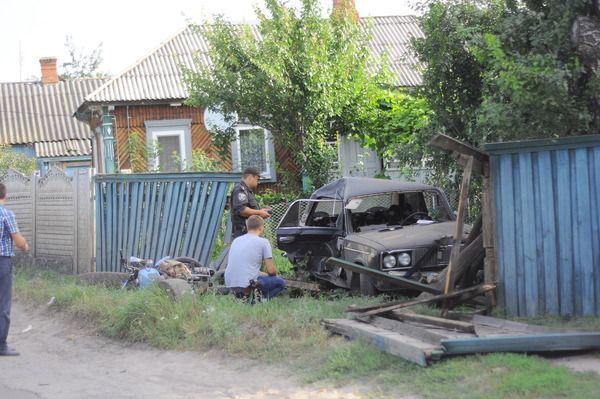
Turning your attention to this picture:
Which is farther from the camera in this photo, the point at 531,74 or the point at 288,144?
the point at 288,144

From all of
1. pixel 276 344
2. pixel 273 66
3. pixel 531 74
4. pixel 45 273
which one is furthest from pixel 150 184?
pixel 531 74

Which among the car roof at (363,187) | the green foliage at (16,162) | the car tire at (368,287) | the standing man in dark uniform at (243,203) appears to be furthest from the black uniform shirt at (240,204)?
the green foliage at (16,162)

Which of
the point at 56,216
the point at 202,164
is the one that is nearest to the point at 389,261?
the point at 56,216

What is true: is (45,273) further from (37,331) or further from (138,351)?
(138,351)

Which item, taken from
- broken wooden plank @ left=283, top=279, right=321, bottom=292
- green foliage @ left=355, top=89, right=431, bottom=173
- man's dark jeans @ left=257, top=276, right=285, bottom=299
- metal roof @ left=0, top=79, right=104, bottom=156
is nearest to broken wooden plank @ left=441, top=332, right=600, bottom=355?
man's dark jeans @ left=257, top=276, right=285, bottom=299

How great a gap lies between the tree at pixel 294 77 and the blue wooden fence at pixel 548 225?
953 cm

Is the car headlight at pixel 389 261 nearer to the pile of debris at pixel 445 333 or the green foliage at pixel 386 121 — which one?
the pile of debris at pixel 445 333

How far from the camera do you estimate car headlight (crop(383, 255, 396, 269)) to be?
383 inches

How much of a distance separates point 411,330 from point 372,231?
11.4 ft

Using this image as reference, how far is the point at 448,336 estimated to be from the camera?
7.10 metres

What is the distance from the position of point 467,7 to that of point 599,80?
3.68m

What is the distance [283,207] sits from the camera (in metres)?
18.0

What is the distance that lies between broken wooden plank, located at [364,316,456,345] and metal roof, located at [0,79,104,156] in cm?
2606

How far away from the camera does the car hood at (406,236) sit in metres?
9.86
